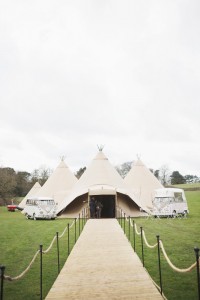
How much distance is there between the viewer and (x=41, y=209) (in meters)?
26.6

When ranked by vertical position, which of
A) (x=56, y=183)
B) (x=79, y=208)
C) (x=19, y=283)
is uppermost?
(x=56, y=183)

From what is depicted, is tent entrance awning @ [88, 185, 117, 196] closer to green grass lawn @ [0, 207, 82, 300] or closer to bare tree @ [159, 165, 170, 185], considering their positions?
green grass lawn @ [0, 207, 82, 300]

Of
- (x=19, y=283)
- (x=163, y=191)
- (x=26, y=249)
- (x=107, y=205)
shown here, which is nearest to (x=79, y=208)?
(x=107, y=205)

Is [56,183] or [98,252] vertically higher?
[56,183]

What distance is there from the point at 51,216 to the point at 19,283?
59.2 feet

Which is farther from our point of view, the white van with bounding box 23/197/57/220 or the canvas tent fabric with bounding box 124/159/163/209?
the canvas tent fabric with bounding box 124/159/163/209

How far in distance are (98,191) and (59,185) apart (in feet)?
26.0

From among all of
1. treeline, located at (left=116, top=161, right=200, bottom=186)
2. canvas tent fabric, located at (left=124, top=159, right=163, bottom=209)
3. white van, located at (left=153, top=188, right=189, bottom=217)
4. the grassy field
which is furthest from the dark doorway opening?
treeline, located at (left=116, top=161, right=200, bottom=186)

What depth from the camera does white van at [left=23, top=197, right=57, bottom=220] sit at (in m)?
26.3

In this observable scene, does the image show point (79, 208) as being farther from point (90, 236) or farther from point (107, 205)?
point (90, 236)

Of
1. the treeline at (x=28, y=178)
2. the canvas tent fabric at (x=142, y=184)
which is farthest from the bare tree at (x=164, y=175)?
the canvas tent fabric at (x=142, y=184)

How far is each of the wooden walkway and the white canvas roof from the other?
63.6ft

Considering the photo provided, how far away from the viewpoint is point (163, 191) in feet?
87.0

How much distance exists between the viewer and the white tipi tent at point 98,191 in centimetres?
2531
